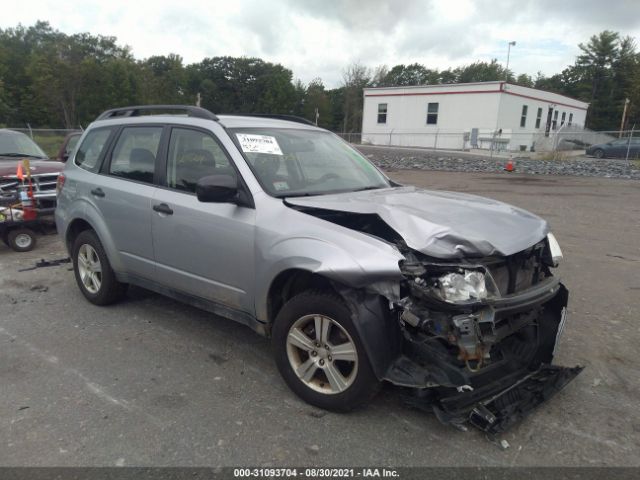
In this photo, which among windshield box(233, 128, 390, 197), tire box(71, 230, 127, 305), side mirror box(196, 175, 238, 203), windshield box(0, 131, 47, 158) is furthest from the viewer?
windshield box(0, 131, 47, 158)

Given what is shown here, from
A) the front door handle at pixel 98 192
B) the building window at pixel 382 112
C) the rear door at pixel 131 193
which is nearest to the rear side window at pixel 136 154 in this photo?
the rear door at pixel 131 193

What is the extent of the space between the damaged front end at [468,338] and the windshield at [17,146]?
8800 millimetres

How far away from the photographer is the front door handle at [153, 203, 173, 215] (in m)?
3.97

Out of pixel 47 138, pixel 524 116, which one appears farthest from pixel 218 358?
pixel 524 116

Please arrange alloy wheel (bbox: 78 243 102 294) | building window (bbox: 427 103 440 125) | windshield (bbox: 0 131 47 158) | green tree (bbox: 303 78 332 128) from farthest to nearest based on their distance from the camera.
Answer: green tree (bbox: 303 78 332 128)
building window (bbox: 427 103 440 125)
windshield (bbox: 0 131 47 158)
alloy wheel (bbox: 78 243 102 294)

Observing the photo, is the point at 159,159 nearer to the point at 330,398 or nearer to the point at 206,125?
the point at 206,125

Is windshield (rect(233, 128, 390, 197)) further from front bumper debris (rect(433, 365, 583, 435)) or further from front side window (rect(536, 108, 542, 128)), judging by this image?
front side window (rect(536, 108, 542, 128))

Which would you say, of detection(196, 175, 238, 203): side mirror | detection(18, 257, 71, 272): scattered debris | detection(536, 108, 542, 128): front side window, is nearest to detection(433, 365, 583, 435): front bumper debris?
detection(196, 175, 238, 203): side mirror

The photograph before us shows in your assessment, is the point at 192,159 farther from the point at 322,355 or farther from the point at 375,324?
the point at 375,324

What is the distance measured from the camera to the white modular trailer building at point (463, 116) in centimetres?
3275

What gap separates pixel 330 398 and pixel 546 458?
1286mm

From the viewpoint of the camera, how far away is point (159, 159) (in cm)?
425

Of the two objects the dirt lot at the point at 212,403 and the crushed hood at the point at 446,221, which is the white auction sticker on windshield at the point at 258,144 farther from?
the dirt lot at the point at 212,403

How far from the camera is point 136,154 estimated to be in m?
4.52
